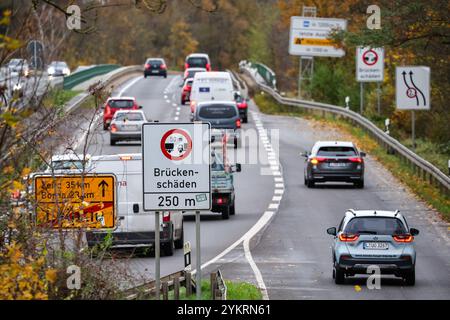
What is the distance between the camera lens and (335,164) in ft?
134

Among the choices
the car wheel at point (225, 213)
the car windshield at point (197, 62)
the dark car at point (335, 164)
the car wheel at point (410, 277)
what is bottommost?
the car wheel at point (410, 277)

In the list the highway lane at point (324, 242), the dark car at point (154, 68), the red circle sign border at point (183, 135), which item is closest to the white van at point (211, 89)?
the highway lane at point (324, 242)

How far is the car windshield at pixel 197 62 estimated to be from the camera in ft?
328

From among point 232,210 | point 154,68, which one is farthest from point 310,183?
point 154,68

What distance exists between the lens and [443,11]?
39.5m

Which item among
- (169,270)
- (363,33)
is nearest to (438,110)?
(363,33)

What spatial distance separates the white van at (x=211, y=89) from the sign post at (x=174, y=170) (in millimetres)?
44166

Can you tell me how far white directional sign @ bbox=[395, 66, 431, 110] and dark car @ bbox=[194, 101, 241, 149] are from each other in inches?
449

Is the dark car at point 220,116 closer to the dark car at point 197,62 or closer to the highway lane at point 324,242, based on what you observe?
the highway lane at point 324,242

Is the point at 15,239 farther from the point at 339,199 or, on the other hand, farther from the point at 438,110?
the point at 438,110

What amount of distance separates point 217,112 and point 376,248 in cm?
2943

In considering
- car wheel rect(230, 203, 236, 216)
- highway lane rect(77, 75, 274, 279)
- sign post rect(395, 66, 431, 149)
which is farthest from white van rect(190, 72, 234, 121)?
car wheel rect(230, 203, 236, 216)

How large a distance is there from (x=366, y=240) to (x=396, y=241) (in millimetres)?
501

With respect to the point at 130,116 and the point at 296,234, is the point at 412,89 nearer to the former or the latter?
the point at 296,234
